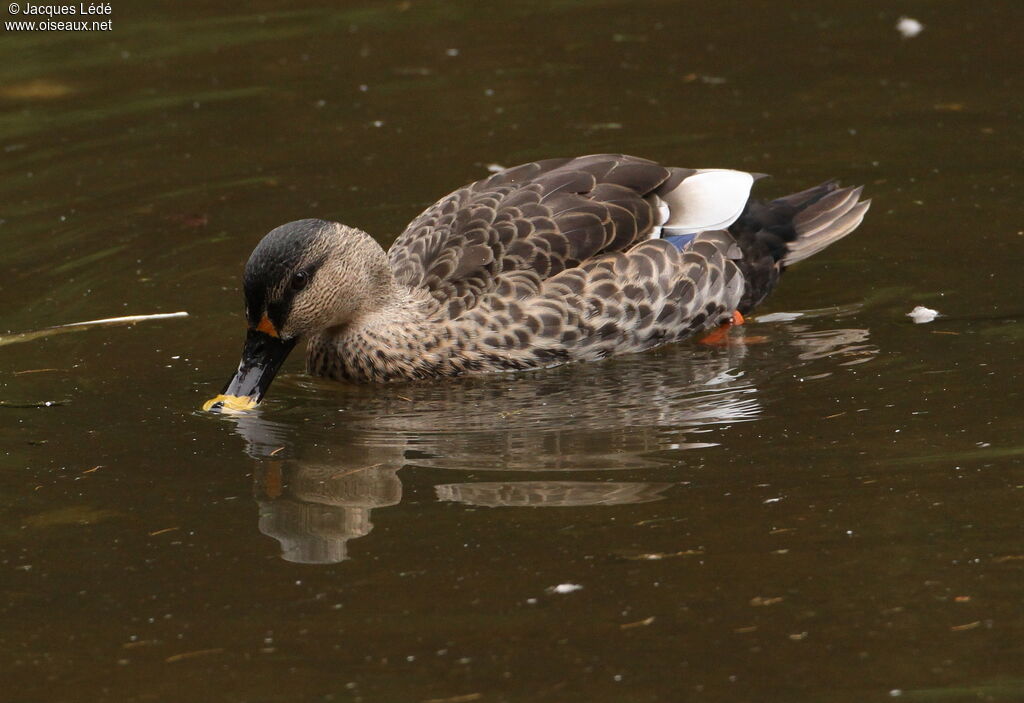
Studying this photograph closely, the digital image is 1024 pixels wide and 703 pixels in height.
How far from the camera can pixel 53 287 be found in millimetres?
9469

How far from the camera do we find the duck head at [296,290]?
7.84 meters

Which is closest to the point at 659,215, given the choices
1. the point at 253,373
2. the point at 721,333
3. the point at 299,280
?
the point at 721,333

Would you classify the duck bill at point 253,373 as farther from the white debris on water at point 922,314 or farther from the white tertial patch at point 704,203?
the white debris on water at point 922,314

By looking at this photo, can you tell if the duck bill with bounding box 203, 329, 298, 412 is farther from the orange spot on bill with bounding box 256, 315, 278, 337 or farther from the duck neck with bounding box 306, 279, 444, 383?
the duck neck with bounding box 306, 279, 444, 383

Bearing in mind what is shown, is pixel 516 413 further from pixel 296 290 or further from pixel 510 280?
pixel 296 290

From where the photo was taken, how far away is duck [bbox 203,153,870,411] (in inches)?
322

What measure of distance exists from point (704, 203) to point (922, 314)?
1.33 metres

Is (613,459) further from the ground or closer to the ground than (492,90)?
closer to the ground

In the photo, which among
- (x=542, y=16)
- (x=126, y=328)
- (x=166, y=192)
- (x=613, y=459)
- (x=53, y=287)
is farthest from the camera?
(x=542, y=16)

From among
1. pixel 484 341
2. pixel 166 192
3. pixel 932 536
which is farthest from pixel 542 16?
pixel 932 536

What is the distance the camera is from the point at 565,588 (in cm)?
557

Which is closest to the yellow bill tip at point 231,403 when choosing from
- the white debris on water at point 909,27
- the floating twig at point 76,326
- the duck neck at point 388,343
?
the duck neck at point 388,343

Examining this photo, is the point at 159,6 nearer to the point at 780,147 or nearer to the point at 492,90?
the point at 492,90

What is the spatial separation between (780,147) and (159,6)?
632 cm
